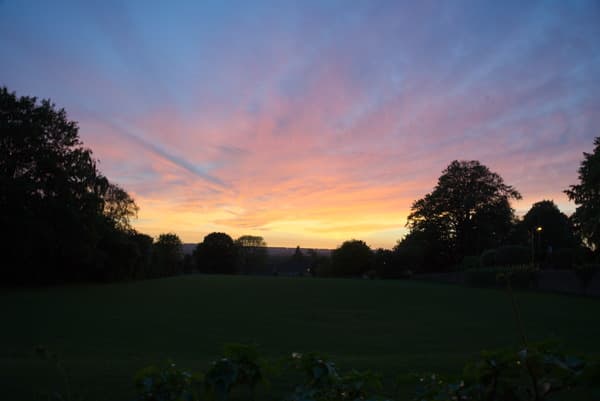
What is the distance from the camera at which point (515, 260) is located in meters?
37.3

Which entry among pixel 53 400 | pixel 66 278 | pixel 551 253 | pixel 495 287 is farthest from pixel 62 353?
pixel 551 253

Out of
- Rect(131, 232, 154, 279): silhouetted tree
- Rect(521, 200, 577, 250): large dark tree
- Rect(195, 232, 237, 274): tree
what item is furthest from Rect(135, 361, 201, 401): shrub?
Rect(195, 232, 237, 274): tree

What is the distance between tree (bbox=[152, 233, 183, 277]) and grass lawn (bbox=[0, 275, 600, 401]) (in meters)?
29.6

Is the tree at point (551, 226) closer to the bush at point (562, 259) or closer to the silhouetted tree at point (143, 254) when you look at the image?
the bush at point (562, 259)

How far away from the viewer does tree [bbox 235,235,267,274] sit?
81.4 m

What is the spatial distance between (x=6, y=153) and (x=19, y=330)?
784 inches

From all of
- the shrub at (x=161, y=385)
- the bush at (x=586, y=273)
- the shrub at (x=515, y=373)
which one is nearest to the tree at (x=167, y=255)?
the bush at (x=586, y=273)

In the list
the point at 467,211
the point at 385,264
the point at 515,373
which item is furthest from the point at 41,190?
the point at 467,211

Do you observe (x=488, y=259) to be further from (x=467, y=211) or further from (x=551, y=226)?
(x=551, y=226)

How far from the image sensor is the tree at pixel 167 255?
170 feet

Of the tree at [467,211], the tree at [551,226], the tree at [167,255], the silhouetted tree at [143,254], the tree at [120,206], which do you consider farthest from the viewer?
the tree at [551,226]

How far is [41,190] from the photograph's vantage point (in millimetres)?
28812

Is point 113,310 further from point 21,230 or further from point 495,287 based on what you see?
point 495,287

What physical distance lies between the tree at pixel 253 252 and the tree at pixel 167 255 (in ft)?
50.0
